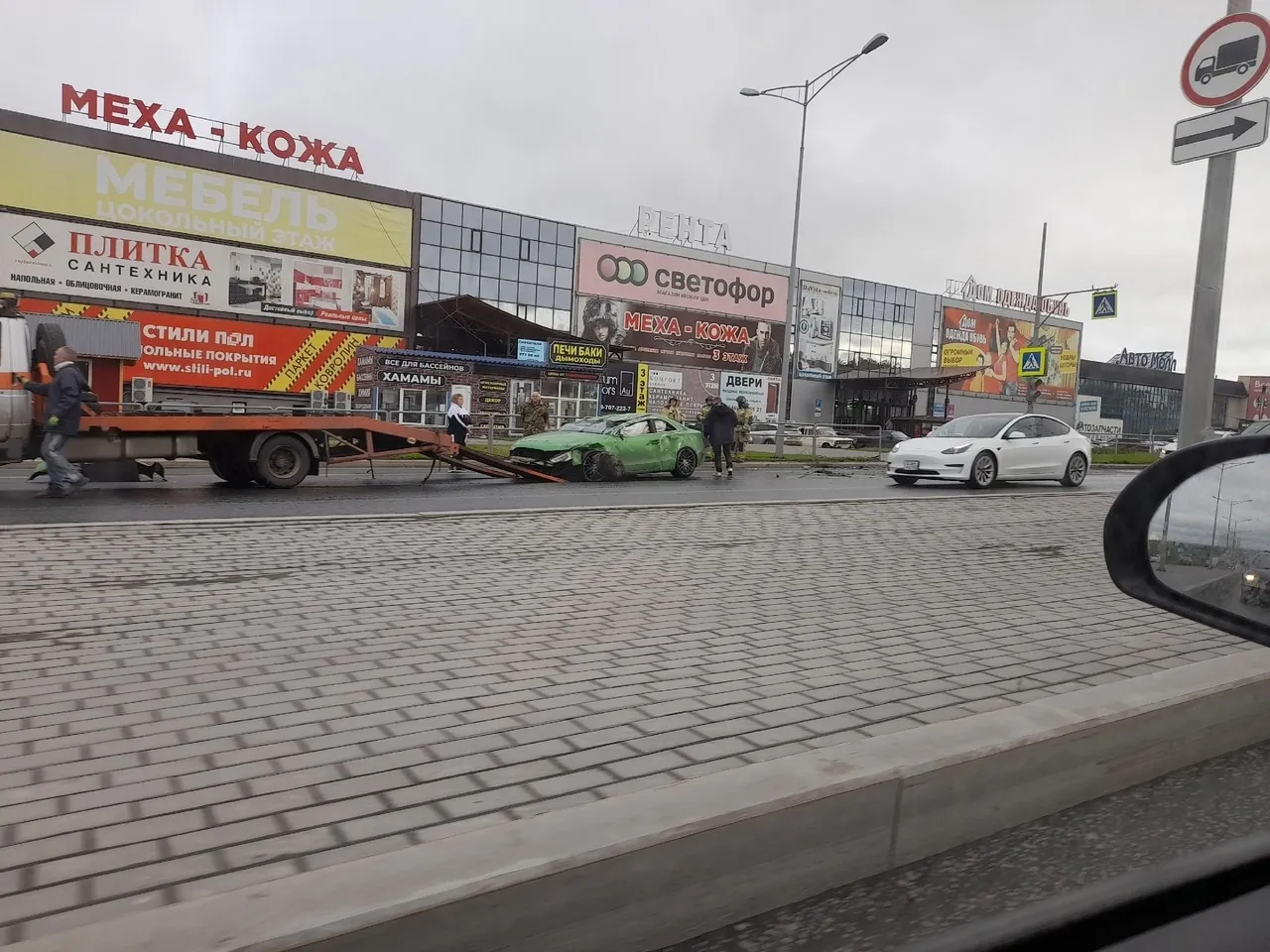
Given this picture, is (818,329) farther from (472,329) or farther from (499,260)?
(472,329)

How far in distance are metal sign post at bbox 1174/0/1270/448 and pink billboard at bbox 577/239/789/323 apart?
41413mm

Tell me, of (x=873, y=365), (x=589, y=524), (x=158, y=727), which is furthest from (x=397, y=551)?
(x=873, y=365)

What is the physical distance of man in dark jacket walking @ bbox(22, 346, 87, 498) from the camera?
11078mm

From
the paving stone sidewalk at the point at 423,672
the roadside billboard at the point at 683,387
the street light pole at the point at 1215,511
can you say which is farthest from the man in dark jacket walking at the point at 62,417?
the roadside billboard at the point at 683,387

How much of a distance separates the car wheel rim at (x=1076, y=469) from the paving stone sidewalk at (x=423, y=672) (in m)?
10.4

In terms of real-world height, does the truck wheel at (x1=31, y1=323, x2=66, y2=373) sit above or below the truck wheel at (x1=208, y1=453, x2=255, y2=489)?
above

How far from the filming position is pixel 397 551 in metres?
7.69

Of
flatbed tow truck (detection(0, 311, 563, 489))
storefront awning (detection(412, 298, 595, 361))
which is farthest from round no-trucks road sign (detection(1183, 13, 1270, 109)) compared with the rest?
storefront awning (detection(412, 298, 595, 361))

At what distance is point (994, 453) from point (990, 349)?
179 feet

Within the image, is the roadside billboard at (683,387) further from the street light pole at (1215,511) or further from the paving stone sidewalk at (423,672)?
the street light pole at (1215,511)

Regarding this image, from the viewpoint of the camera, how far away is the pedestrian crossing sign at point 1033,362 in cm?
2656

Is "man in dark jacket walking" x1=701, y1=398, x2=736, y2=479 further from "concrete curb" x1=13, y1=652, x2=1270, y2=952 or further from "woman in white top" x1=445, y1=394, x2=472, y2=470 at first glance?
"concrete curb" x1=13, y1=652, x2=1270, y2=952

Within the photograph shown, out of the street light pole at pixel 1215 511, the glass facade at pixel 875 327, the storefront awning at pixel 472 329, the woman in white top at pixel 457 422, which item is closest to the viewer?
the street light pole at pixel 1215 511

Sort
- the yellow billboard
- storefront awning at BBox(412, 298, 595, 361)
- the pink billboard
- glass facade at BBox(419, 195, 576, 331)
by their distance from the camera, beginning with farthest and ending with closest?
the pink billboard < glass facade at BBox(419, 195, 576, 331) < storefront awning at BBox(412, 298, 595, 361) < the yellow billboard
